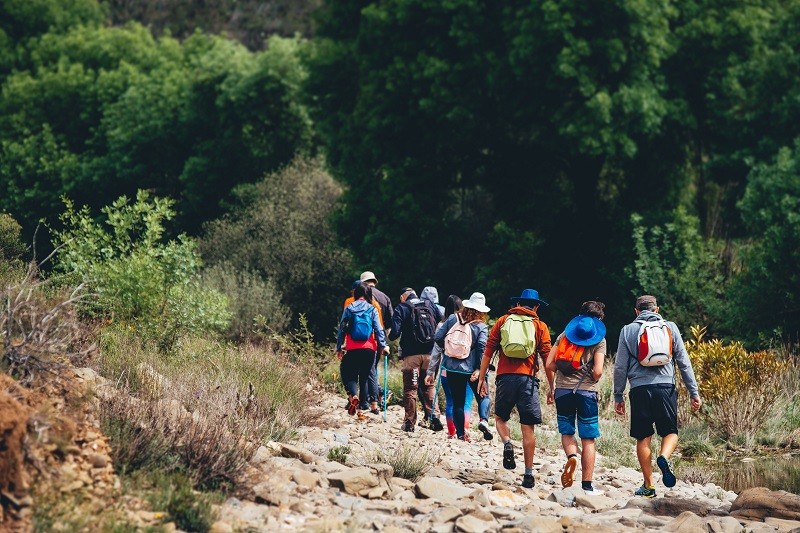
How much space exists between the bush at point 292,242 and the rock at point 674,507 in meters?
18.7

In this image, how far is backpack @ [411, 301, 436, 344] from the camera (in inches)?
568

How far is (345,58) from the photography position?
101 feet

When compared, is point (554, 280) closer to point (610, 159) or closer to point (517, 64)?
point (610, 159)

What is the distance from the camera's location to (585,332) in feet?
35.2

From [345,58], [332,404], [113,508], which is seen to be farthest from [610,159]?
[113,508]

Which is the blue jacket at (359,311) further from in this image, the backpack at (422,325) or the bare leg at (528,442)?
the bare leg at (528,442)

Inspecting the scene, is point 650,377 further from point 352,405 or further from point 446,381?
point 352,405

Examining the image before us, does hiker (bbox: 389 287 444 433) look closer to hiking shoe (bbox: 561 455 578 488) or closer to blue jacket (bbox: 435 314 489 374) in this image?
blue jacket (bbox: 435 314 489 374)

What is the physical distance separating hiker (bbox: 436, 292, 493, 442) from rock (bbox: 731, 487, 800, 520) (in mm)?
3581

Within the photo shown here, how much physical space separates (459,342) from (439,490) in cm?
341

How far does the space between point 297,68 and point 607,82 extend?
14.5 m

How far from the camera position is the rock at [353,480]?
9656 millimetres

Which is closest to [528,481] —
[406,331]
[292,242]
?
[406,331]

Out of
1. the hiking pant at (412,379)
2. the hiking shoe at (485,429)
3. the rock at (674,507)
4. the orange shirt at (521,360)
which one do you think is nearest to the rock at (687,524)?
the rock at (674,507)
